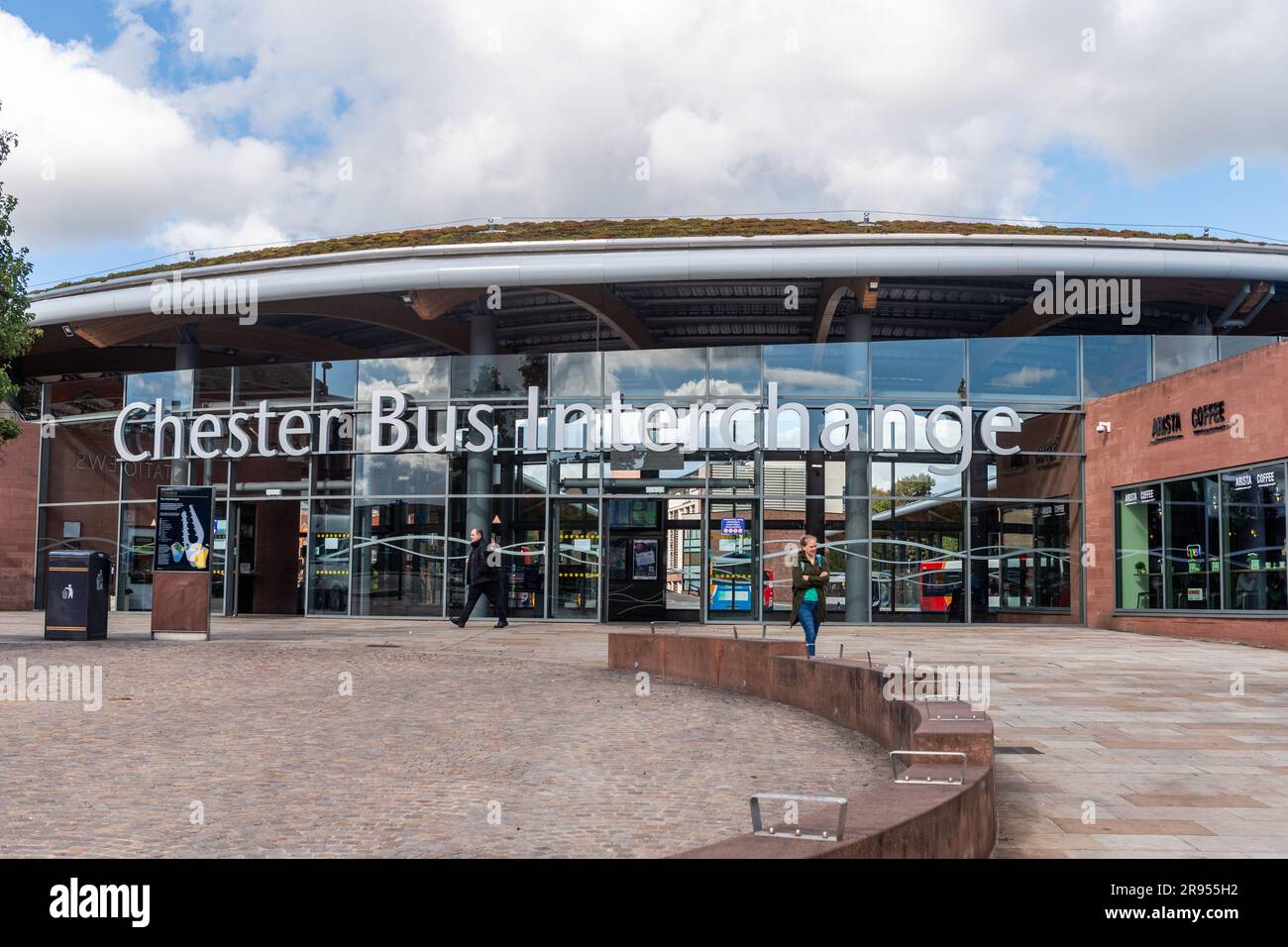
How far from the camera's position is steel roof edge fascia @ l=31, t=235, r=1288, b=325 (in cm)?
2256

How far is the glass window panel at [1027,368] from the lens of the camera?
2291 centimetres

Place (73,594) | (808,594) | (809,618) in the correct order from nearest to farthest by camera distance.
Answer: (809,618) < (808,594) < (73,594)

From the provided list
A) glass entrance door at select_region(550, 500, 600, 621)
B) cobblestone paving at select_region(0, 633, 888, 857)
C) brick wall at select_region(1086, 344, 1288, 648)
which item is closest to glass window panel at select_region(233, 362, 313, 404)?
glass entrance door at select_region(550, 500, 600, 621)

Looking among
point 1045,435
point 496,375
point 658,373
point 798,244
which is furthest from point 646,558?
point 1045,435

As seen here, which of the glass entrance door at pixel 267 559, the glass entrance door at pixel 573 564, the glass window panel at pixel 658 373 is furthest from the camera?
the glass entrance door at pixel 267 559

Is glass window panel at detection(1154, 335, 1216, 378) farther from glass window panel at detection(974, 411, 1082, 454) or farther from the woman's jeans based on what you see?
the woman's jeans

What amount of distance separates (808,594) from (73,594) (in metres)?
11.0

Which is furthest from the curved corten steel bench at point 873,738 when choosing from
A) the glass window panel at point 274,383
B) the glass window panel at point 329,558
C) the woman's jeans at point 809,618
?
the glass window panel at point 274,383

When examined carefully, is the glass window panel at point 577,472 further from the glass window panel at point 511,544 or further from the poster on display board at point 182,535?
the poster on display board at point 182,535

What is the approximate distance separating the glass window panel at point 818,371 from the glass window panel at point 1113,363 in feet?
14.5

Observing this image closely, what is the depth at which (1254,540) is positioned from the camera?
703 inches

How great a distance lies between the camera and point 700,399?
75.8 ft

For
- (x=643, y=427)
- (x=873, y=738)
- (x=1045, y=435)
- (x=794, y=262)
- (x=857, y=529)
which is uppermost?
(x=794, y=262)

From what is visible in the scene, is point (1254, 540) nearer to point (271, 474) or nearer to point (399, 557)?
point (399, 557)
